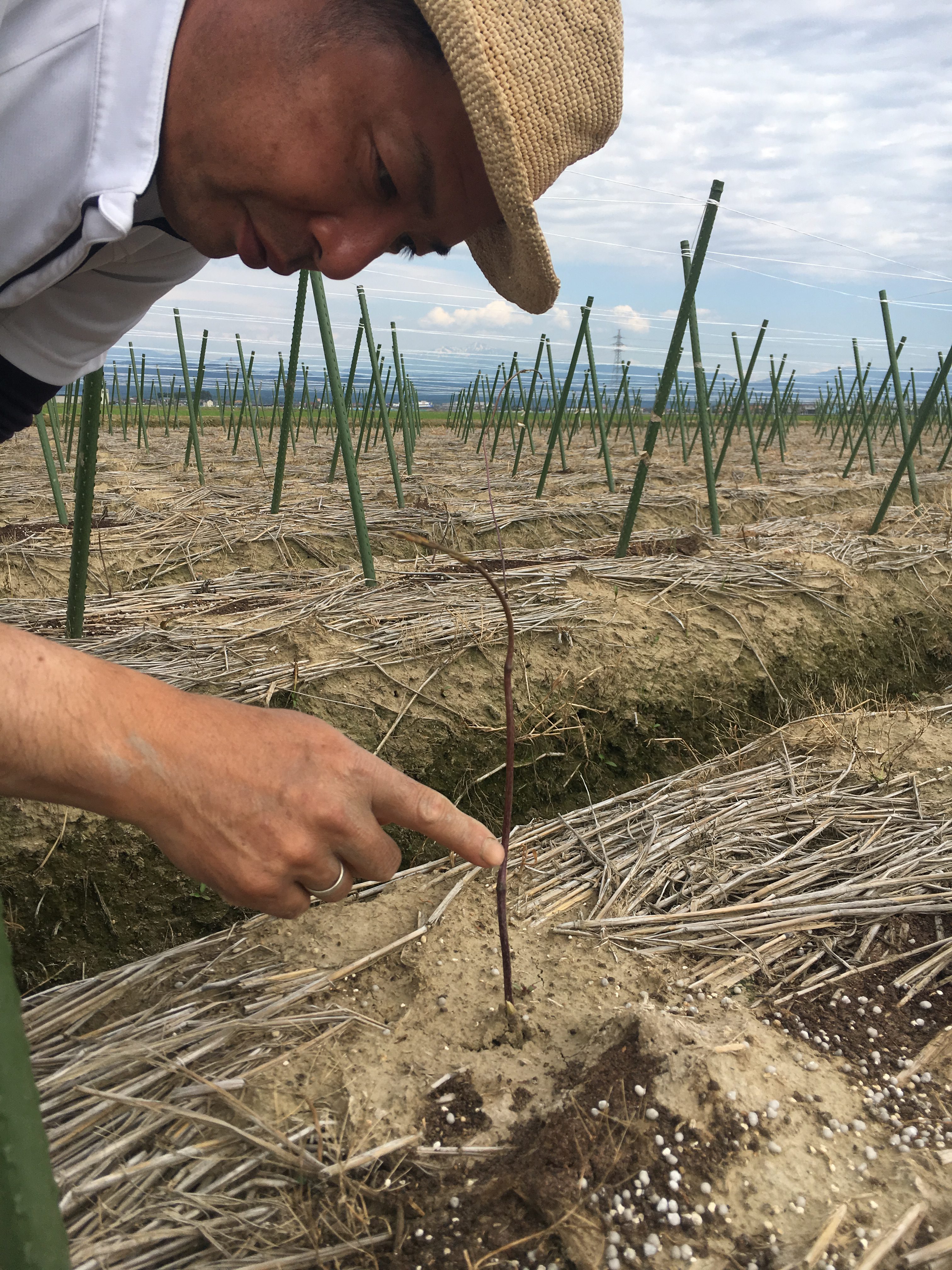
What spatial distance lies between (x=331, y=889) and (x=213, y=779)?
0.76 ft

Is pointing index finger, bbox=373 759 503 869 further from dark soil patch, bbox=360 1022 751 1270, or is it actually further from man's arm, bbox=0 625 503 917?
dark soil patch, bbox=360 1022 751 1270

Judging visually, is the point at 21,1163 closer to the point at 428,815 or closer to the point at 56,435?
the point at 428,815

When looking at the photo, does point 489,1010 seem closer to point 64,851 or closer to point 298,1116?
point 298,1116

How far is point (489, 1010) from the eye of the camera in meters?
1.36

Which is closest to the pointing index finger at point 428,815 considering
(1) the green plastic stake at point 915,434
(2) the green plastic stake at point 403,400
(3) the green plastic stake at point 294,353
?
(3) the green plastic stake at point 294,353

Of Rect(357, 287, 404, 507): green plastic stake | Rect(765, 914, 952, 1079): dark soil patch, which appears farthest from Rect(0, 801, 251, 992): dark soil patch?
Rect(357, 287, 404, 507): green plastic stake

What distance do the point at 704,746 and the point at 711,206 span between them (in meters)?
2.30

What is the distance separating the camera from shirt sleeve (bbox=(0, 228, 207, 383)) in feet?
3.84

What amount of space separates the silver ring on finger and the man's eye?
803 millimetres

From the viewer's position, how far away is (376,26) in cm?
88

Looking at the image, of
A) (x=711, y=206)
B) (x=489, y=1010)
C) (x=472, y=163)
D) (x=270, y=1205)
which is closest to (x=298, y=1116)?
(x=270, y=1205)

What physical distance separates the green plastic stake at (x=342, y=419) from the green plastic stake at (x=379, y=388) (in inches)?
64.3

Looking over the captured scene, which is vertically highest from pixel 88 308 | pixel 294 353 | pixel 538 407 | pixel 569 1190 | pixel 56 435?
pixel 538 407

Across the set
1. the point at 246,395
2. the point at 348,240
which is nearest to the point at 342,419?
the point at 348,240
